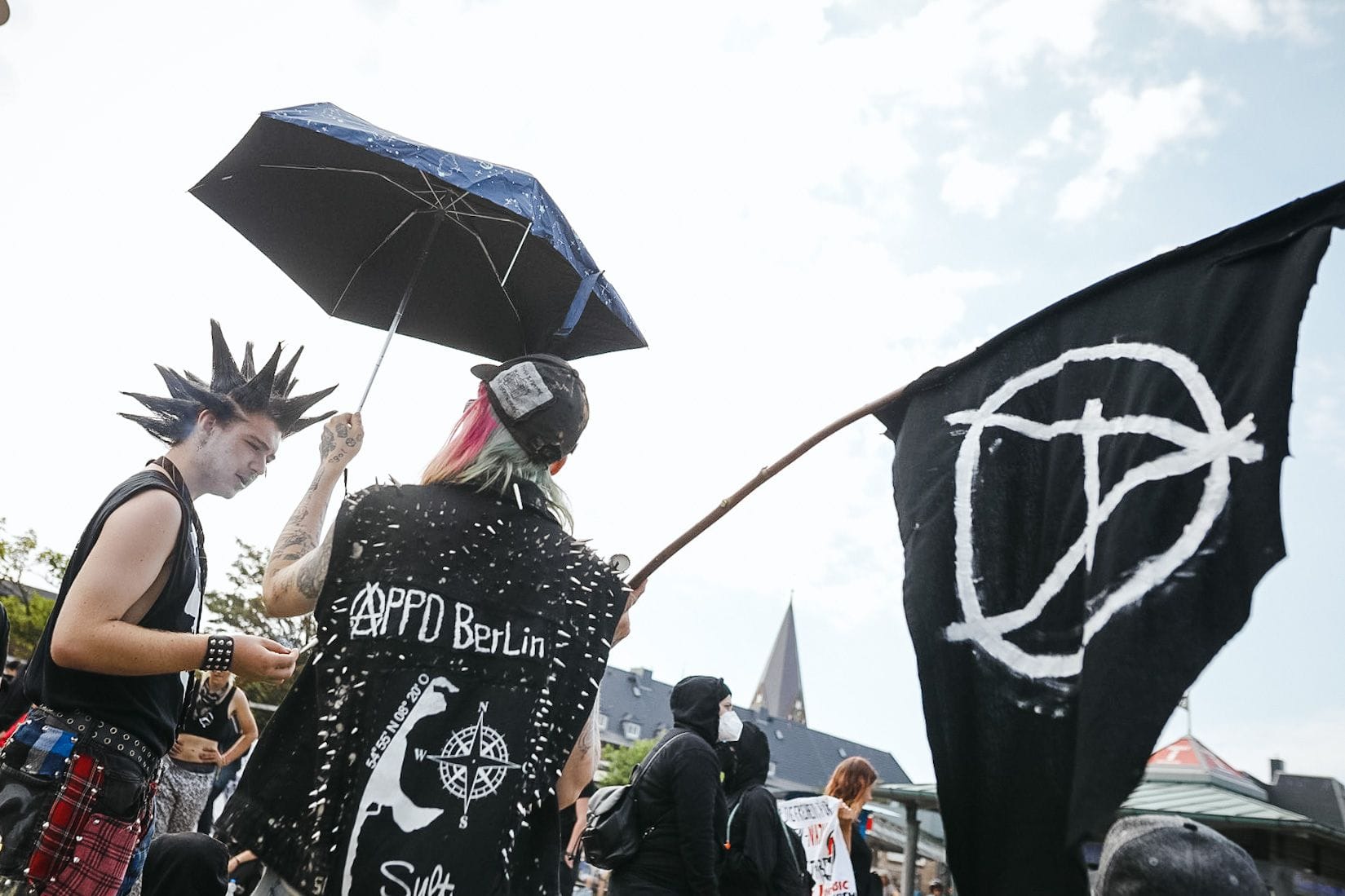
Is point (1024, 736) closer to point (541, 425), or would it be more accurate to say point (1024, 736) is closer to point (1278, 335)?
point (1278, 335)

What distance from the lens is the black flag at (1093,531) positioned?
1.54 metres

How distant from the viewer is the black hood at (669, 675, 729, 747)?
4.34 meters

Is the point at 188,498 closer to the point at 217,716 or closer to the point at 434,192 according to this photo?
the point at 434,192

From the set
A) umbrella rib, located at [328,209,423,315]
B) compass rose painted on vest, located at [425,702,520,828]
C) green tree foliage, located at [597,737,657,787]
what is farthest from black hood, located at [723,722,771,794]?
green tree foliage, located at [597,737,657,787]

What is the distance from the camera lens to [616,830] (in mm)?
4016

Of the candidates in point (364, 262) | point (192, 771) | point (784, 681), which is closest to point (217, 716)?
point (192, 771)

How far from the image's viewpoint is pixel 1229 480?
1603mm

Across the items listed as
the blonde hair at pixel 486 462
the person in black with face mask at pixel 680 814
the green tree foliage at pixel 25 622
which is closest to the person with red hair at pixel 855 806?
the person in black with face mask at pixel 680 814

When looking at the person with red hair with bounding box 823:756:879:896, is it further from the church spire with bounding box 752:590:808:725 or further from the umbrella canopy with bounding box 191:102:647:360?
the church spire with bounding box 752:590:808:725

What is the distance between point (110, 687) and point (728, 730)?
330cm

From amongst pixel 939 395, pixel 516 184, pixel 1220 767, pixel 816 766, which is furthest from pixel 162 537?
pixel 816 766

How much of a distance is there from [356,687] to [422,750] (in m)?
0.17

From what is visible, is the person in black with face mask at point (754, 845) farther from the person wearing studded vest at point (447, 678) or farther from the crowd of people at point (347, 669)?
Result: the person wearing studded vest at point (447, 678)

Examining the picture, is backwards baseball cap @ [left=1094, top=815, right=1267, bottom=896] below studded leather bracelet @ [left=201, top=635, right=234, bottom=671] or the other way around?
below
